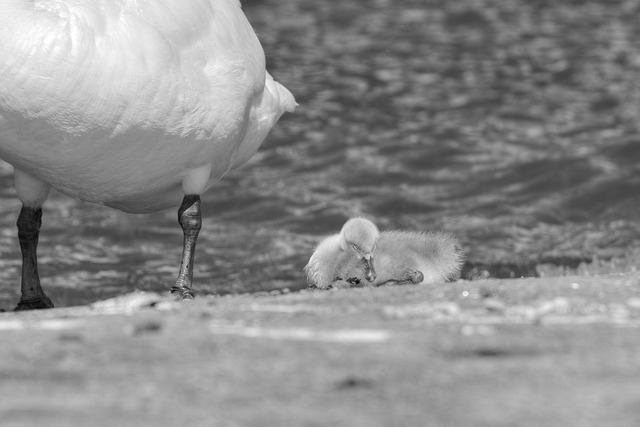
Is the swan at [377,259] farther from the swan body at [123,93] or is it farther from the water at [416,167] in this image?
the water at [416,167]

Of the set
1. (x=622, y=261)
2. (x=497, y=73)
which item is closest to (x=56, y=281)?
(x=622, y=261)

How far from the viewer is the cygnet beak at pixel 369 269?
7.15 m

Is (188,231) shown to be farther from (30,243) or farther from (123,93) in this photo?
(123,93)

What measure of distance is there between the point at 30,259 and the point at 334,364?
12.4 ft

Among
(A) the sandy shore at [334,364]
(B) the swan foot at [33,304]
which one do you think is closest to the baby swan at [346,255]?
(B) the swan foot at [33,304]

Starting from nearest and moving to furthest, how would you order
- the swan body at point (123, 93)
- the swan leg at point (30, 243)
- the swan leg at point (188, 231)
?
the swan body at point (123, 93) < the swan leg at point (188, 231) < the swan leg at point (30, 243)

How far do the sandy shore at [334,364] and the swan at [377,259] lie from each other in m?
2.38

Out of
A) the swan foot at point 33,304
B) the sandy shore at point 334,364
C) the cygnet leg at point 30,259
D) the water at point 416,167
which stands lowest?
the water at point 416,167

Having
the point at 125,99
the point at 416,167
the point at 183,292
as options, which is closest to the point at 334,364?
the point at 125,99

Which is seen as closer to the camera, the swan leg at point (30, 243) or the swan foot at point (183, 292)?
the swan foot at point (183, 292)

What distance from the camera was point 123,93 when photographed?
578 cm

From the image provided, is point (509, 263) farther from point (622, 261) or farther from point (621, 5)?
point (621, 5)

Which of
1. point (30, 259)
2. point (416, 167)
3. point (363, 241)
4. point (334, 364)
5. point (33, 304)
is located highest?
point (334, 364)

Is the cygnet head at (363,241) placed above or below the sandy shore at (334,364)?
below
